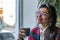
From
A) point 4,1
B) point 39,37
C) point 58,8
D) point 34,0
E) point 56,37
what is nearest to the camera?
point 56,37

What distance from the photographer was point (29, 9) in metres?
2.38

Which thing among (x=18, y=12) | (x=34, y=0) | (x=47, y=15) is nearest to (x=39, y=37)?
(x=47, y=15)

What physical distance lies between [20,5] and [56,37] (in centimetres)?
135

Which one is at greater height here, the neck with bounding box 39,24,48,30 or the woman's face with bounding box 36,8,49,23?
the woman's face with bounding box 36,8,49,23

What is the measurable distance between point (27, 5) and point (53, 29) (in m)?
1.19

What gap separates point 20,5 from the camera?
8.11 ft

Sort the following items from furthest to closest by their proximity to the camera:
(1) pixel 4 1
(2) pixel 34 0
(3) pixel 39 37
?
(1) pixel 4 1, (2) pixel 34 0, (3) pixel 39 37

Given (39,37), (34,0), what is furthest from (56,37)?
(34,0)

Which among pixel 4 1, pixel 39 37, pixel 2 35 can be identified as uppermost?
pixel 4 1

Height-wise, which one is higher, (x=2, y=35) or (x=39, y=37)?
(x=39, y=37)

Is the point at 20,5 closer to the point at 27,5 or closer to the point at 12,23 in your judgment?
the point at 27,5

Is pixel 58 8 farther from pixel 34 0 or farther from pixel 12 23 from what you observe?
pixel 12 23

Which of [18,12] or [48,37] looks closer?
[48,37]

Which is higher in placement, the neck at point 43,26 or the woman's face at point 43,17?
the woman's face at point 43,17
